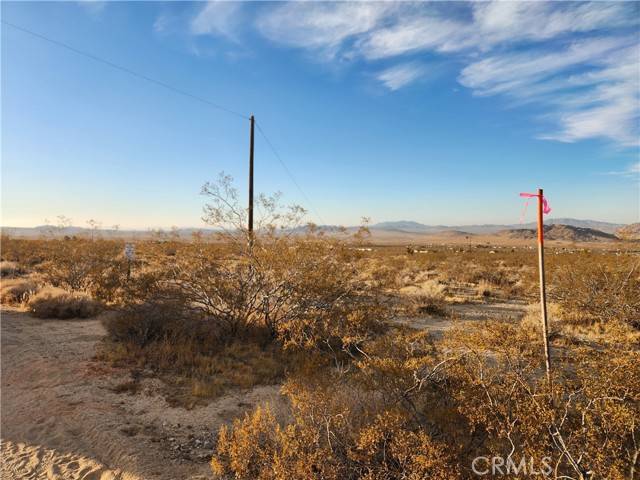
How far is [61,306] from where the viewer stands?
11867 millimetres

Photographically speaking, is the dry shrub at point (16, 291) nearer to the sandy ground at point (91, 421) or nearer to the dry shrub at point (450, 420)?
the sandy ground at point (91, 421)

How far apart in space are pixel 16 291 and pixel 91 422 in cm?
1072

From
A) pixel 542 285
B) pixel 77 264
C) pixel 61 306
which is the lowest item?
pixel 61 306

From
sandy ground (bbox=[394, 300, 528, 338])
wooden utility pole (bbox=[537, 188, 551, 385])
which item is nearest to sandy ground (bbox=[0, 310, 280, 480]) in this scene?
wooden utility pole (bbox=[537, 188, 551, 385])

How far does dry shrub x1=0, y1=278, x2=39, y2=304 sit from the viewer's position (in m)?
13.0

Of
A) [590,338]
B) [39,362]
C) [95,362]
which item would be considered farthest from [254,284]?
[590,338]

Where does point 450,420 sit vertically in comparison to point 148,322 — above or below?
above

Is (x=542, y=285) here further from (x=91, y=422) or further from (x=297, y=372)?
(x=91, y=422)

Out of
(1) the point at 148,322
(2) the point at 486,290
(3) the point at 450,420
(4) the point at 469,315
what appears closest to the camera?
(3) the point at 450,420

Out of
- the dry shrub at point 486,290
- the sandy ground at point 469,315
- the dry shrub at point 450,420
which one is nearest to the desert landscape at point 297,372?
the dry shrub at point 450,420

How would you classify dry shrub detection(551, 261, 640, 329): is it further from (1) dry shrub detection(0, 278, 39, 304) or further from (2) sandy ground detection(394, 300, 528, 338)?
(1) dry shrub detection(0, 278, 39, 304)

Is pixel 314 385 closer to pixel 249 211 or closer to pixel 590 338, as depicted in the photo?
pixel 249 211

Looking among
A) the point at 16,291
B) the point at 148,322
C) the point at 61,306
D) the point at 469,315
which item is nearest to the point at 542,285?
the point at 148,322

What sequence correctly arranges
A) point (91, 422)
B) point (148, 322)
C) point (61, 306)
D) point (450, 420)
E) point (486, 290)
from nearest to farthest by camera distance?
point (450, 420) < point (91, 422) < point (148, 322) < point (61, 306) < point (486, 290)
